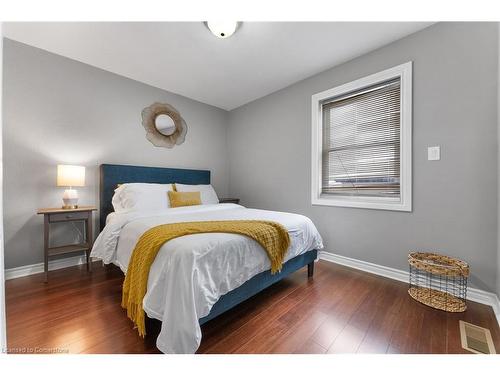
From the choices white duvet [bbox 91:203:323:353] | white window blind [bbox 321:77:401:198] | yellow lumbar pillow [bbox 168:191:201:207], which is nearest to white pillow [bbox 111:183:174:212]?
yellow lumbar pillow [bbox 168:191:201:207]

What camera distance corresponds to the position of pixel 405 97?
213cm

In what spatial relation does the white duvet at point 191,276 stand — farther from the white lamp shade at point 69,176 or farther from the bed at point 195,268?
the white lamp shade at point 69,176

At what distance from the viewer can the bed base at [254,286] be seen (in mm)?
1408

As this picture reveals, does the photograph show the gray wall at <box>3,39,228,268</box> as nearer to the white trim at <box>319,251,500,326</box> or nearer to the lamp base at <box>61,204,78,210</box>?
the lamp base at <box>61,204,78,210</box>

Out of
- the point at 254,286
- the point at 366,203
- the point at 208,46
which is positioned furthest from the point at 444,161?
the point at 208,46

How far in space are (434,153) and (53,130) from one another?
13.1ft

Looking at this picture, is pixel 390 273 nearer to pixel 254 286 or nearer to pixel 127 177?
pixel 254 286

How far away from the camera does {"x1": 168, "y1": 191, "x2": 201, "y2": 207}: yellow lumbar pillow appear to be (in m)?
2.76

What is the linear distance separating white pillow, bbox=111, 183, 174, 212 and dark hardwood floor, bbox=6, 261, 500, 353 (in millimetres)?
816

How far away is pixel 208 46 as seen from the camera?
2.33 meters

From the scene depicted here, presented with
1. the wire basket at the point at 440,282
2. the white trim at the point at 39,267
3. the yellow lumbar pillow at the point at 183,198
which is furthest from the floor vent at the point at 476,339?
the white trim at the point at 39,267
